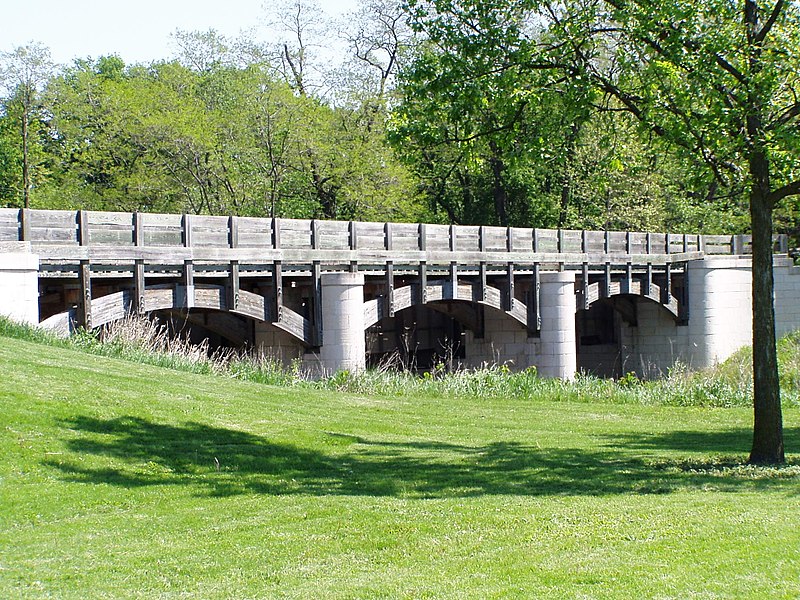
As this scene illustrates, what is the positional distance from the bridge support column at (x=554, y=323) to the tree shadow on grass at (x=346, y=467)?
59.5 feet

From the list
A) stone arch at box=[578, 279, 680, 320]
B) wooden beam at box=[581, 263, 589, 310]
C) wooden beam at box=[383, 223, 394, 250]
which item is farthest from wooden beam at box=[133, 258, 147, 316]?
stone arch at box=[578, 279, 680, 320]

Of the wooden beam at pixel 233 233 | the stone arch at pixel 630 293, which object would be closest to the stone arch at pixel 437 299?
the stone arch at pixel 630 293

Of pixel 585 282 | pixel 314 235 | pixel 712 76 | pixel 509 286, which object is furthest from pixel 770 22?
pixel 585 282

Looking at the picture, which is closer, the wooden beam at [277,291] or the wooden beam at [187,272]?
the wooden beam at [187,272]

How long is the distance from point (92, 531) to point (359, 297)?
16225 mm

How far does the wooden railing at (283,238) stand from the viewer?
61.3ft

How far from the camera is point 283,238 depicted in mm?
23469

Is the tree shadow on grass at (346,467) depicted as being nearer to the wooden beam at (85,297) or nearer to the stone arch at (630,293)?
the wooden beam at (85,297)

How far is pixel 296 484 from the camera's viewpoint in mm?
10469

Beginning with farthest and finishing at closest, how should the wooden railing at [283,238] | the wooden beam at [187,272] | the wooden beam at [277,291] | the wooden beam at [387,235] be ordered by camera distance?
1. the wooden beam at [387,235]
2. the wooden beam at [277,291]
3. the wooden beam at [187,272]
4. the wooden railing at [283,238]

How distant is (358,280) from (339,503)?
1482 centimetres

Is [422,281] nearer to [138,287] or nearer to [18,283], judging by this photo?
[138,287]

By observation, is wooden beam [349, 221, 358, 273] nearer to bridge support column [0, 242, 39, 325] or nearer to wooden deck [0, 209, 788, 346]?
A: wooden deck [0, 209, 788, 346]

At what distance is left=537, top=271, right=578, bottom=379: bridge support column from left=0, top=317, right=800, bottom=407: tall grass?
6.40m
